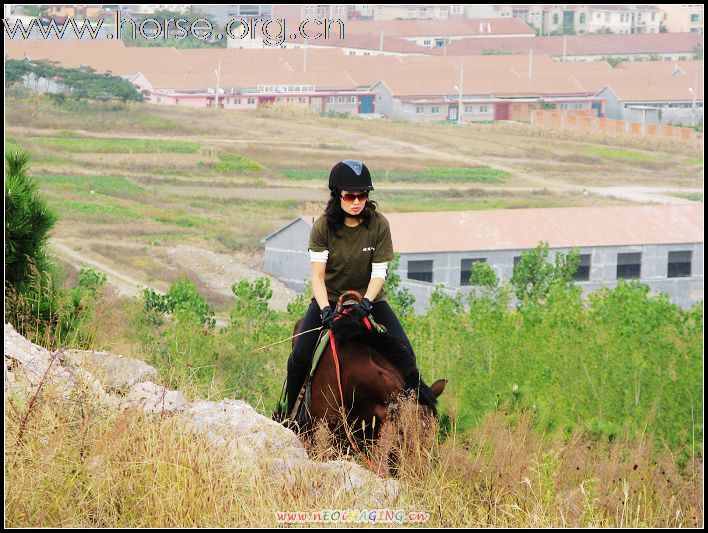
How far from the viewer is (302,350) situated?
683 cm

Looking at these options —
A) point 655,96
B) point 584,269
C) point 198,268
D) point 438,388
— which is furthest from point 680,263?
point 655,96

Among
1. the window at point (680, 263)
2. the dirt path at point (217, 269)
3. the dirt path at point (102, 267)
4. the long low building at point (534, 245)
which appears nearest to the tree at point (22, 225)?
the dirt path at point (217, 269)

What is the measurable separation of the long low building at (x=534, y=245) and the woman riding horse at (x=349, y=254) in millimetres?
31006

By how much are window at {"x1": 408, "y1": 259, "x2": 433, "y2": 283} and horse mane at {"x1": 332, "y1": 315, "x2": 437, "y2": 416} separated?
33.0 m

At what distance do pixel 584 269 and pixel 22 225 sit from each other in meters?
36.0

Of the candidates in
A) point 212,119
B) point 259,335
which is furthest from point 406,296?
point 212,119

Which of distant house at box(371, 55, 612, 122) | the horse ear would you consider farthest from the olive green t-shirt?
distant house at box(371, 55, 612, 122)

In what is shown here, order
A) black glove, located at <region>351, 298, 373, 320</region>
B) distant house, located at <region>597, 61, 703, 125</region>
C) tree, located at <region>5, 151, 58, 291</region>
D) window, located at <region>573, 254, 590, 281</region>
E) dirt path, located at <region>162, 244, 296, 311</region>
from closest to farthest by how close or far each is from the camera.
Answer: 1. black glove, located at <region>351, 298, 373, 320</region>
2. tree, located at <region>5, 151, 58, 291</region>
3. dirt path, located at <region>162, 244, 296, 311</region>
4. window, located at <region>573, 254, 590, 281</region>
5. distant house, located at <region>597, 61, 703, 125</region>

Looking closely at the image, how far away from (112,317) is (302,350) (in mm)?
3234

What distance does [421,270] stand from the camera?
4009cm

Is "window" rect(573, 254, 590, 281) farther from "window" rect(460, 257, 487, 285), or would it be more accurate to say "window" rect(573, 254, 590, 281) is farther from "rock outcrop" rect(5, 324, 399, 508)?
"rock outcrop" rect(5, 324, 399, 508)

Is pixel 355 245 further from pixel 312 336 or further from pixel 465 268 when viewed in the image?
pixel 465 268

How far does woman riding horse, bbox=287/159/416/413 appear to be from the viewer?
650 cm

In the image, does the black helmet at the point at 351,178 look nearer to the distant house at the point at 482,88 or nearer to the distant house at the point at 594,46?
the distant house at the point at 482,88
